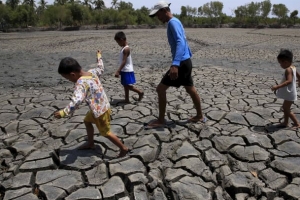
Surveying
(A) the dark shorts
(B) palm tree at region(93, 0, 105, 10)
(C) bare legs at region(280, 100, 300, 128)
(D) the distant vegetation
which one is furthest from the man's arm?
(B) palm tree at region(93, 0, 105, 10)

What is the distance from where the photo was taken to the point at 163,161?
330 centimetres

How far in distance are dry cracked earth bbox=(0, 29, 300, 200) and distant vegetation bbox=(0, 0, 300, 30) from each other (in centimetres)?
4524

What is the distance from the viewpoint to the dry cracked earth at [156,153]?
2.87 meters

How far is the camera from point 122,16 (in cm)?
5419

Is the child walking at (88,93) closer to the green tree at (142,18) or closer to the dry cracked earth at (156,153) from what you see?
the dry cracked earth at (156,153)

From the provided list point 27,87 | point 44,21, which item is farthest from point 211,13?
point 27,87

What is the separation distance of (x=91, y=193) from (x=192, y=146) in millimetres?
1395

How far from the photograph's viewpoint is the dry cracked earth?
113 inches

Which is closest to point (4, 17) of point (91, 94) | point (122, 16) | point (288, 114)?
point (122, 16)

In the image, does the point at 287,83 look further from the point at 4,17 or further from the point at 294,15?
the point at 294,15

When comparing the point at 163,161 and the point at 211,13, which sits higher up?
the point at 211,13

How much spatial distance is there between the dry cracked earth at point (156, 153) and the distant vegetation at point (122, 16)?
45237mm

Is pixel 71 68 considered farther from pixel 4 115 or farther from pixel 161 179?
pixel 4 115

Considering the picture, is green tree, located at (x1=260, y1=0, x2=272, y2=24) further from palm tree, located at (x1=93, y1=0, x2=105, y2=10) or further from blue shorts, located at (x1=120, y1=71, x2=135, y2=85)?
blue shorts, located at (x1=120, y1=71, x2=135, y2=85)
